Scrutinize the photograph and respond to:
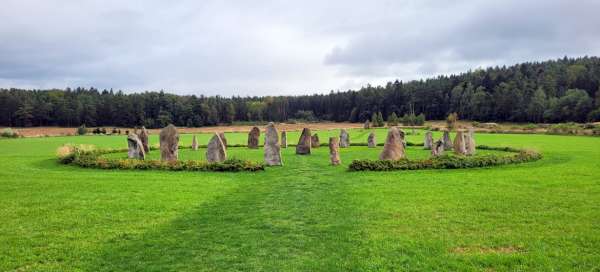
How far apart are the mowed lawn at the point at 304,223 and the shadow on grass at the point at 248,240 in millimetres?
33

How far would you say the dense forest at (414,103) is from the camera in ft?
288

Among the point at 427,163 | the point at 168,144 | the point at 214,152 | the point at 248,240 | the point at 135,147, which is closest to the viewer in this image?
the point at 248,240

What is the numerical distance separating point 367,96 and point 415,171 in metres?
108

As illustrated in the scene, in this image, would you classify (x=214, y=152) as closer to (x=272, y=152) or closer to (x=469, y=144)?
(x=272, y=152)

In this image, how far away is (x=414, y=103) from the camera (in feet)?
380

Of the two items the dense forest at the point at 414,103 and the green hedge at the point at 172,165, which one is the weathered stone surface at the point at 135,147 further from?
the dense forest at the point at 414,103

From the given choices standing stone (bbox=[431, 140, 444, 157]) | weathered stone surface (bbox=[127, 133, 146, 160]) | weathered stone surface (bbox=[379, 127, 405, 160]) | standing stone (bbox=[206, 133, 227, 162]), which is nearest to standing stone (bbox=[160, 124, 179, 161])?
standing stone (bbox=[206, 133, 227, 162])

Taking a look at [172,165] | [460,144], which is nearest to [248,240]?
[172,165]

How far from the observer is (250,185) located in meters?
15.9

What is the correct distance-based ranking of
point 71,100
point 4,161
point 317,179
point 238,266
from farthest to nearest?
point 71,100 < point 4,161 < point 317,179 < point 238,266

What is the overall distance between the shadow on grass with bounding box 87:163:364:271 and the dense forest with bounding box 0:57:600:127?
270 ft

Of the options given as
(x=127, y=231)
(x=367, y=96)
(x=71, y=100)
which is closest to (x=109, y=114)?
(x=71, y=100)

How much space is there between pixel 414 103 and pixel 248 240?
113 metres

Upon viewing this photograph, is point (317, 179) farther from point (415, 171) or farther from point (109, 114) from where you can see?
point (109, 114)
